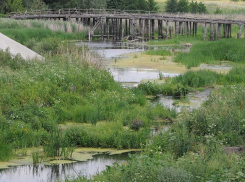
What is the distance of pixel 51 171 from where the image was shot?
1044 cm

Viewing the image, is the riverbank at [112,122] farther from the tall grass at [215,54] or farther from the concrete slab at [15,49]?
the tall grass at [215,54]

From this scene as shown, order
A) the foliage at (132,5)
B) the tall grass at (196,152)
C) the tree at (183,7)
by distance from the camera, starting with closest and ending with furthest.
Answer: the tall grass at (196,152) → the foliage at (132,5) → the tree at (183,7)

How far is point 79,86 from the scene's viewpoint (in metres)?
16.1

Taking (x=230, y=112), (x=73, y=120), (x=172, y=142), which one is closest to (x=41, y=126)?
(x=73, y=120)

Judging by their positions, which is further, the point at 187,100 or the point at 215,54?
the point at 215,54

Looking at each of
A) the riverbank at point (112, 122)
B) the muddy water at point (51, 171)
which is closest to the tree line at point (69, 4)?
the riverbank at point (112, 122)

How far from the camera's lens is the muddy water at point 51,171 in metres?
10.0

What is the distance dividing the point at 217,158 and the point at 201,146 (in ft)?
3.26

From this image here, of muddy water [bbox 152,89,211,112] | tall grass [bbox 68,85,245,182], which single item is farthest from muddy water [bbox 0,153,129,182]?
muddy water [bbox 152,89,211,112]

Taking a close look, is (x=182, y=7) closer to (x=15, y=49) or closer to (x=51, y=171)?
(x=15, y=49)

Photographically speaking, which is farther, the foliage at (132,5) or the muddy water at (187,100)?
the foliage at (132,5)

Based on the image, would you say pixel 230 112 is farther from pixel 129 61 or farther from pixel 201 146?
pixel 129 61

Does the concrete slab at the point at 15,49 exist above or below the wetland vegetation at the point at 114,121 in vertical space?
above

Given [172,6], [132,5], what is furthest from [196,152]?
[172,6]
